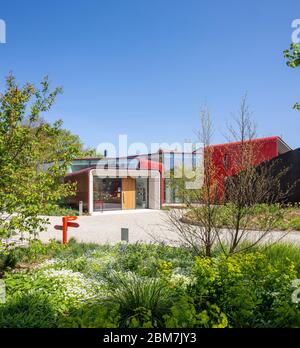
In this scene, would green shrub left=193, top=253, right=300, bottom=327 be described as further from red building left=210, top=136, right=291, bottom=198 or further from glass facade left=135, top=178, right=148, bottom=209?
glass facade left=135, top=178, right=148, bottom=209

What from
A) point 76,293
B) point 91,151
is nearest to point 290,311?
point 76,293

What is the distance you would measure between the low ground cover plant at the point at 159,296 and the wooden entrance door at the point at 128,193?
65.2ft

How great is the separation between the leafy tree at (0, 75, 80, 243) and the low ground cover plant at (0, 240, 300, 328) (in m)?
0.66

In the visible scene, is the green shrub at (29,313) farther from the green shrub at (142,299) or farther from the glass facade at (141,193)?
the glass facade at (141,193)

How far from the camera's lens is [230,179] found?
7.10m

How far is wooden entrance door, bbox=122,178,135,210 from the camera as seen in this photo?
26.2 m

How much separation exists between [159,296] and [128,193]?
22.6 meters

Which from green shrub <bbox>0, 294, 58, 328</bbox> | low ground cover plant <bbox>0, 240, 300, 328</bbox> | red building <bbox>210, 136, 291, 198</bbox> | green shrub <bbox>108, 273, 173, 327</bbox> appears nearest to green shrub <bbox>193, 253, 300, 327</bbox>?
low ground cover plant <bbox>0, 240, 300, 328</bbox>

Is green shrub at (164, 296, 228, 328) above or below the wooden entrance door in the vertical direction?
below

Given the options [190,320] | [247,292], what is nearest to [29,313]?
[190,320]

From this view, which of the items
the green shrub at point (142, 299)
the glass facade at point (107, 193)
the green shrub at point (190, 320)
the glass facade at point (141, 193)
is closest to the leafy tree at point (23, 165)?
the green shrub at point (142, 299)
